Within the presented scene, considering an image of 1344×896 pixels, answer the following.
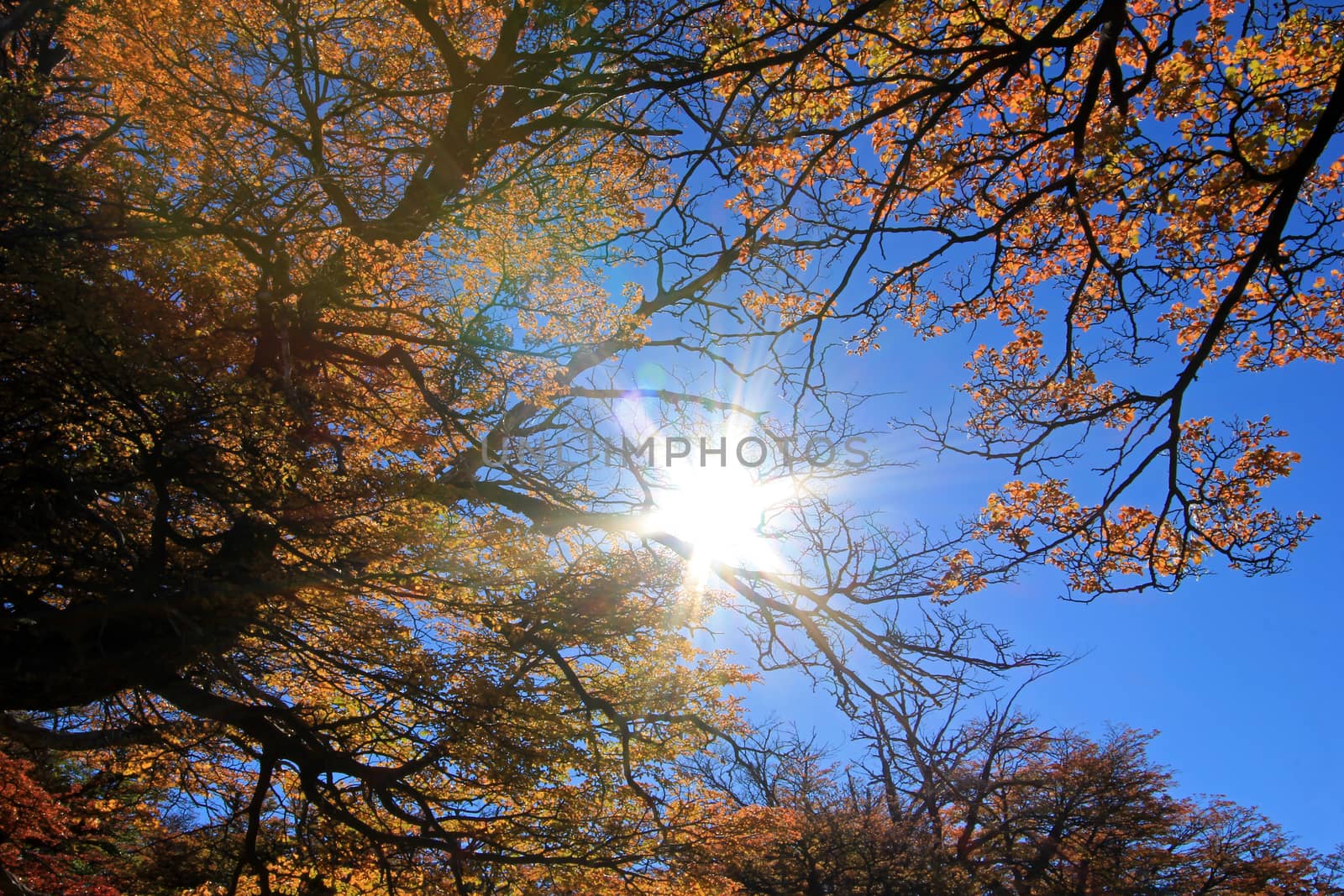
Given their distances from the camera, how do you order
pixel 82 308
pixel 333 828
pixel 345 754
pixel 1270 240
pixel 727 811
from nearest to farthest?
1. pixel 1270 240
2. pixel 82 308
3. pixel 345 754
4. pixel 333 828
5. pixel 727 811

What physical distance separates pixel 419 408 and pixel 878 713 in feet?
17.0

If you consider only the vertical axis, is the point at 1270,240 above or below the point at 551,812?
above

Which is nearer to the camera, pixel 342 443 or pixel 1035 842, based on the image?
pixel 342 443

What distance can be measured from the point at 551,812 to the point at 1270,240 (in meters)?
7.29

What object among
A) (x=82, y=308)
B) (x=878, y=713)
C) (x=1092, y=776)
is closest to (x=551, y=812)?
(x=878, y=713)

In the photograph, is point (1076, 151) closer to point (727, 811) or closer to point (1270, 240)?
point (1270, 240)

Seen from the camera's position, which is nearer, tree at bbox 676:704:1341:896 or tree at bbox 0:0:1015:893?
tree at bbox 0:0:1015:893

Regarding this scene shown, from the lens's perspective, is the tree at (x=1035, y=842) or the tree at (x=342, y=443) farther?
the tree at (x=1035, y=842)

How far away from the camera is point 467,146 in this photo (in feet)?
20.1

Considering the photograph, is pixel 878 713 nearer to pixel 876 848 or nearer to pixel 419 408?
pixel 419 408

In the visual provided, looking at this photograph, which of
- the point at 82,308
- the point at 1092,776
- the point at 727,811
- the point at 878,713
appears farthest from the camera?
the point at 1092,776

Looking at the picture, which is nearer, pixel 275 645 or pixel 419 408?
pixel 275 645

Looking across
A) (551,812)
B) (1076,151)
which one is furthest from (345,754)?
(1076,151)

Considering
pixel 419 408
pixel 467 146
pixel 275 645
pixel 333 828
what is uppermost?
pixel 467 146
